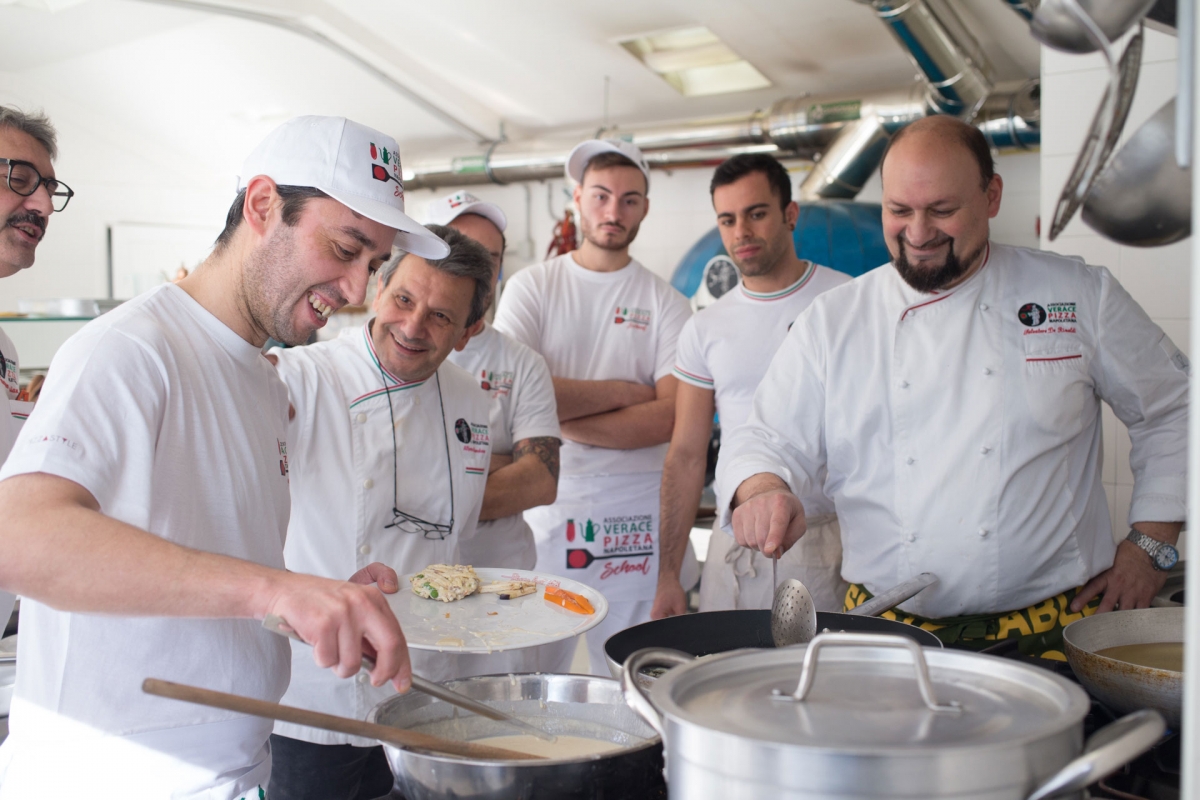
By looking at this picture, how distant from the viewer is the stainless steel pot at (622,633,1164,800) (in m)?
0.71

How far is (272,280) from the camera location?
1430 millimetres

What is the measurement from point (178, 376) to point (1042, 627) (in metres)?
1.61

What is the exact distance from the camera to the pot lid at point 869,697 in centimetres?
76

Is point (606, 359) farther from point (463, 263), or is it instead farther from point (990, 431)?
point (990, 431)

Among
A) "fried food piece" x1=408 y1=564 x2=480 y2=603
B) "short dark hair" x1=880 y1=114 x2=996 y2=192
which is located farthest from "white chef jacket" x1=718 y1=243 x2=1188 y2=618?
"fried food piece" x1=408 y1=564 x2=480 y2=603

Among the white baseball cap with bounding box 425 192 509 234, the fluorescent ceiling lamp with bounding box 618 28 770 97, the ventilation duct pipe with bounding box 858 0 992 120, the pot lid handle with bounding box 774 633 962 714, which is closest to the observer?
the pot lid handle with bounding box 774 633 962 714

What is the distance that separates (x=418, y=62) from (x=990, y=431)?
6846mm

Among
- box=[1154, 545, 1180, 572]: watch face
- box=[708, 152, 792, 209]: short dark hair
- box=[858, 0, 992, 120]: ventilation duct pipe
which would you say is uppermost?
box=[858, 0, 992, 120]: ventilation duct pipe

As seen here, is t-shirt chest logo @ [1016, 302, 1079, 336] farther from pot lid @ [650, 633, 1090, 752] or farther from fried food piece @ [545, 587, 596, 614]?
pot lid @ [650, 633, 1090, 752]

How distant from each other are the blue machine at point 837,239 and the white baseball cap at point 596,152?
8.29 ft

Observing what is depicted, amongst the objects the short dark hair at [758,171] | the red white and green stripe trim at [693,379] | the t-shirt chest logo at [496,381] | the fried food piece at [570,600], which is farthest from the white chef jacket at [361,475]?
the short dark hair at [758,171]

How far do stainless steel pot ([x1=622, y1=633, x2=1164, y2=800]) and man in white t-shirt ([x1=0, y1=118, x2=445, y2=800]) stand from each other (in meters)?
0.35

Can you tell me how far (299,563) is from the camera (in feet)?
6.59

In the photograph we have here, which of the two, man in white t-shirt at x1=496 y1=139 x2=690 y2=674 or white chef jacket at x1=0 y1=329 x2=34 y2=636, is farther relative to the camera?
man in white t-shirt at x1=496 y1=139 x2=690 y2=674
